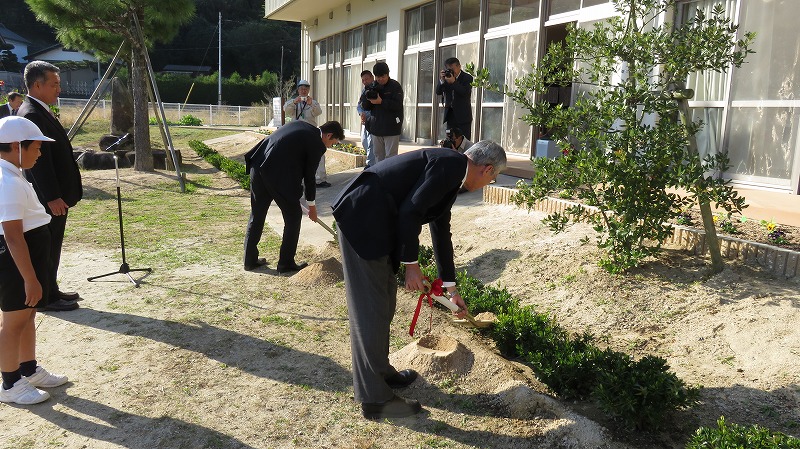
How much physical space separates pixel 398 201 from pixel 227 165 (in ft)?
39.3

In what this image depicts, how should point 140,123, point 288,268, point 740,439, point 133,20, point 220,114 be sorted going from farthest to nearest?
point 220,114 < point 140,123 < point 133,20 < point 288,268 < point 740,439

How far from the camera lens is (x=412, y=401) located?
3607 mm

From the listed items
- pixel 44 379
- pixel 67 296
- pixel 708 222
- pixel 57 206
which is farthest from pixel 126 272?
pixel 708 222

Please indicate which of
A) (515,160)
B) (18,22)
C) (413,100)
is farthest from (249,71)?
(515,160)

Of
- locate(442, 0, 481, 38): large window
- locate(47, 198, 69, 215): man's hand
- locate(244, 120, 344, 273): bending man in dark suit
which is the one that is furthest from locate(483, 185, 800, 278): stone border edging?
locate(442, 0, 481, 38): large window

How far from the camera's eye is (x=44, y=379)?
3.80 metres

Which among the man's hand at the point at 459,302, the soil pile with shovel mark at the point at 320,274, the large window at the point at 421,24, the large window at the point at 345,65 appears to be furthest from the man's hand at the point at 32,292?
the large window at the point at 345,65

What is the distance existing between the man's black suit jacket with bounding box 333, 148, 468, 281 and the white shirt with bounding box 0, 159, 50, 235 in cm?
169

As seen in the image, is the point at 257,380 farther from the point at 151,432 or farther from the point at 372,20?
the point at 372,20

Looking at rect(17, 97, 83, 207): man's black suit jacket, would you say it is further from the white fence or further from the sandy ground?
the white fence

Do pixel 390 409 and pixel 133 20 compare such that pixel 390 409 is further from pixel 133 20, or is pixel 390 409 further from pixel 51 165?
pixel 133 20

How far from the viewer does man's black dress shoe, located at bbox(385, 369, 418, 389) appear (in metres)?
3.84

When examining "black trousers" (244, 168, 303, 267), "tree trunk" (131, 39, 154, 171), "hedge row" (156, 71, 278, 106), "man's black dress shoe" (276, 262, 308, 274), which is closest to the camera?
"black trousers" (244, 168, 303, 267)

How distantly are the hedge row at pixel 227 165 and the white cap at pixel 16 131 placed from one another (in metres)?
7.36
